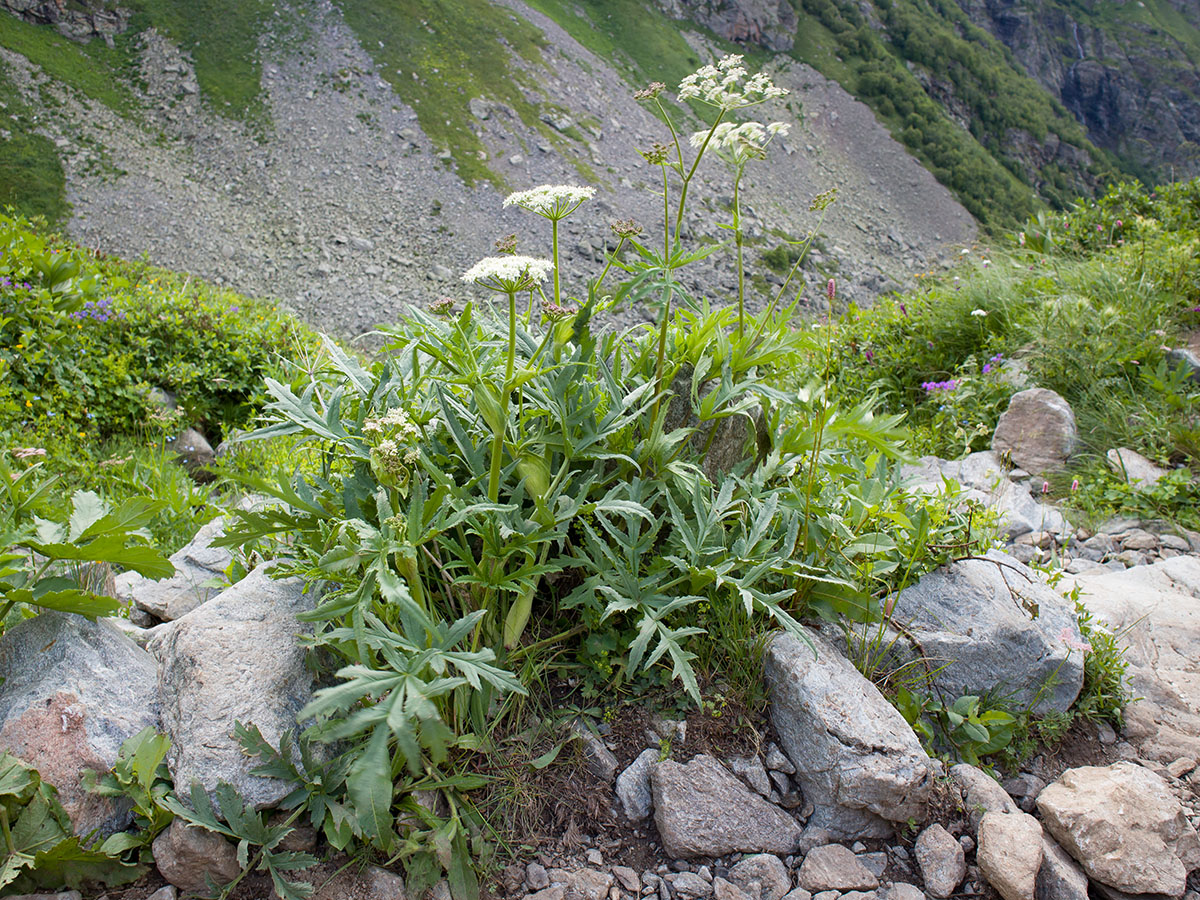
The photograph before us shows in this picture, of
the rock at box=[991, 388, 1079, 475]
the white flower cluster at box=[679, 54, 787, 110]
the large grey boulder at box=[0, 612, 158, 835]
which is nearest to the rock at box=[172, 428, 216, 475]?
the large grey boulder at box=[0, 612, 158, 835]

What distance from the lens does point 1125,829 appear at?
7.14 feet

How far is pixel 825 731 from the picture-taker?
7.43ft

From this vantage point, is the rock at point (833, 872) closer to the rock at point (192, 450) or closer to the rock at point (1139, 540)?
the rock at point (1139, 540)

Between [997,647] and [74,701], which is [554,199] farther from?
[997,647]

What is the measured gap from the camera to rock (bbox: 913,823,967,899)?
2097 millimetres

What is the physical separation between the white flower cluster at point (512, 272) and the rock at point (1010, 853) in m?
2.22

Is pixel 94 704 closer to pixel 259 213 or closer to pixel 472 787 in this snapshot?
pixel 472 787

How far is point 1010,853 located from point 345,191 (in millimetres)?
20955

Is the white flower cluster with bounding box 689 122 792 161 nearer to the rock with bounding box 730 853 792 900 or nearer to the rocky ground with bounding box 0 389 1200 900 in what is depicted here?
the rocky ground with bounding box 0 389 1200 900

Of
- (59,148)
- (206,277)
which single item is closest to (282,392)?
(206,277)

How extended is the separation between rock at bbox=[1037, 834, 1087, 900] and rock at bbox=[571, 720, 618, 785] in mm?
1373

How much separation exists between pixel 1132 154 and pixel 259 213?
254 ft

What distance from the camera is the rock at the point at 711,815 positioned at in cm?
214

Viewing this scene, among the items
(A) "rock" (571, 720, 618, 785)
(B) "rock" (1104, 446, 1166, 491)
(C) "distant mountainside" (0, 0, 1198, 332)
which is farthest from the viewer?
(C) "distant mountainside" (0, 0, 1198, 332)
